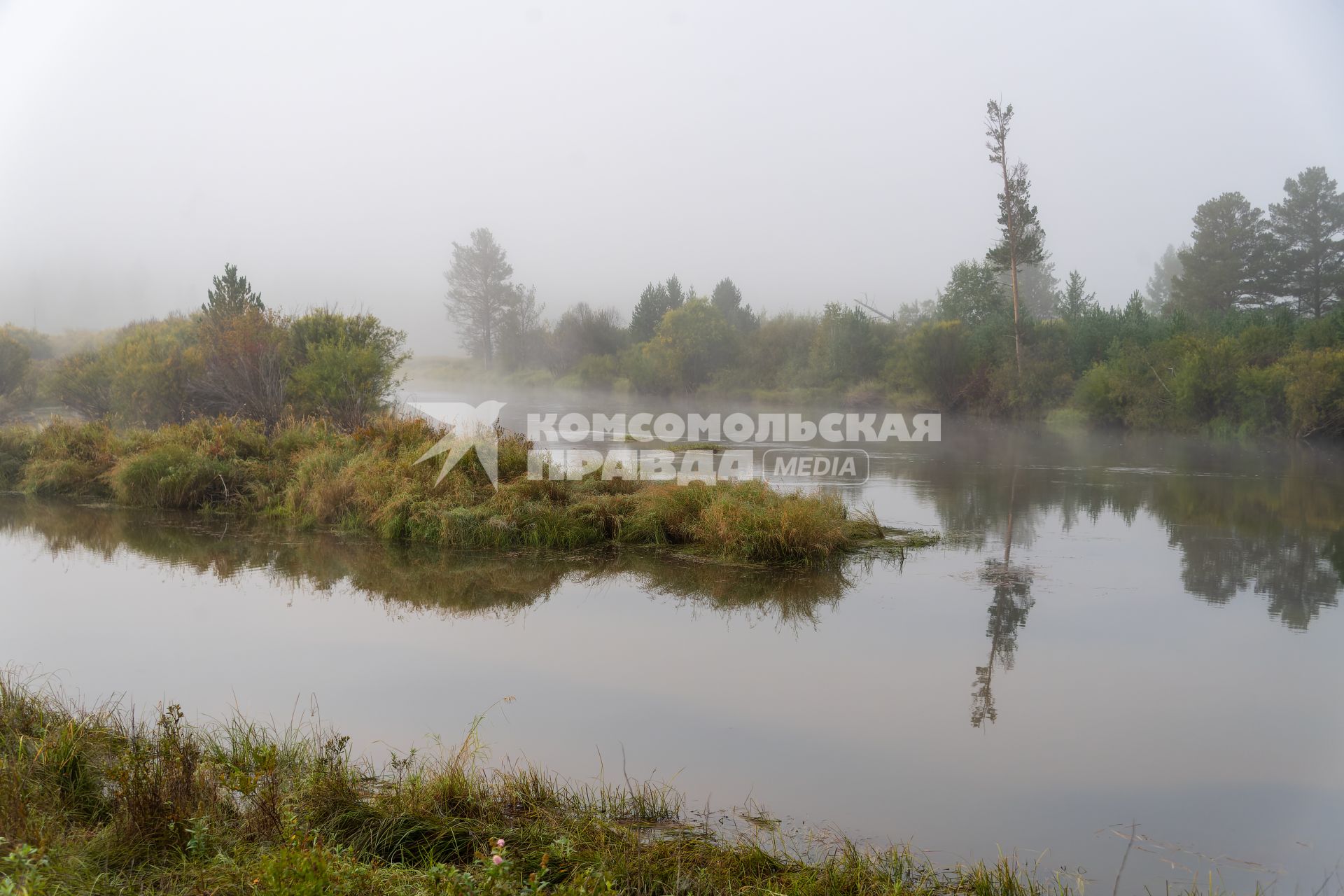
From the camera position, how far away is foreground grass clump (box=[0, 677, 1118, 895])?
3016 millimetres

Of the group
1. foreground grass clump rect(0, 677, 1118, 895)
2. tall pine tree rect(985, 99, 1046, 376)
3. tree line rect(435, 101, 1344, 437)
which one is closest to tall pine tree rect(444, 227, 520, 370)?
tree line rect(435, 101, 1344, 437)

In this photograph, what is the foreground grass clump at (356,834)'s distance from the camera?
3.02m

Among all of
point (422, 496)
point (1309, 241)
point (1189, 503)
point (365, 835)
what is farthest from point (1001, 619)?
point (1309, 241)

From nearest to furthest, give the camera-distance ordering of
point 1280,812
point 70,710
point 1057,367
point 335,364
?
point 1280,812 → point 70,710 → point 335,364 → point 1057,367

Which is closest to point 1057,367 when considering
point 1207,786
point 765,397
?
point 765,397

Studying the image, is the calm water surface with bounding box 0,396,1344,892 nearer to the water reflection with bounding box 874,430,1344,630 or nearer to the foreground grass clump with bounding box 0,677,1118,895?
the water reflection with bounding box 874,430,1344,630

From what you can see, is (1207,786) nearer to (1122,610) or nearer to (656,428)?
(1122,610)

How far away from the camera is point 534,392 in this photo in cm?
5119

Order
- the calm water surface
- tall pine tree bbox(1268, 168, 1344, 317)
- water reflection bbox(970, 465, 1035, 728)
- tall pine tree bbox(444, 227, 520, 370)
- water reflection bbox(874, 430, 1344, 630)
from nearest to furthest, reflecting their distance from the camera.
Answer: the calm water surface
water reflection bbox(970, 465, 1035, 728)
water reflection bbox(874, 430, 1344, 630)
tall pine tree bbox(1268, 168, 1344, 317)
tall pine tree bbox(444, 227, 520, 370)

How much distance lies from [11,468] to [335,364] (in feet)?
19.4

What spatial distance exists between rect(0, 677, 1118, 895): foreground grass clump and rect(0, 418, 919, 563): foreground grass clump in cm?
562

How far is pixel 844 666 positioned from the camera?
6277mm

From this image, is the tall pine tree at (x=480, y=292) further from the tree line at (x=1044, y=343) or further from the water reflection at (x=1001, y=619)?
the water reflection at (x=1001, y=619)

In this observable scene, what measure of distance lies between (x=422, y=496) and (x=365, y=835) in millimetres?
7693
